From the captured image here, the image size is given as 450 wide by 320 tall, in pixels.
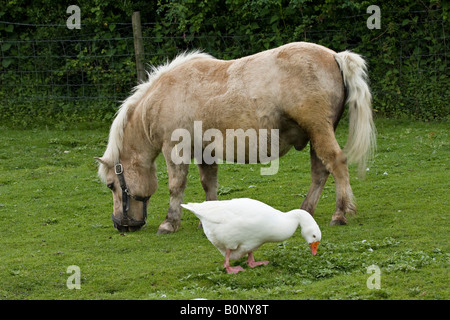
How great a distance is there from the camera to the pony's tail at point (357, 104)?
22.6 feet

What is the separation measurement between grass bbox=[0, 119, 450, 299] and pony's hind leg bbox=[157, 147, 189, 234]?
128 millimetres

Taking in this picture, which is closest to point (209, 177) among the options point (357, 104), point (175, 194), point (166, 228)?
point (175, 194)

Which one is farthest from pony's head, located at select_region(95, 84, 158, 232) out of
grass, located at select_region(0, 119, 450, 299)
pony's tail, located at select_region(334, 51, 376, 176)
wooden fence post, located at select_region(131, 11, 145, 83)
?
wooden fence post, located at select_region(131, 11, 145, 83)

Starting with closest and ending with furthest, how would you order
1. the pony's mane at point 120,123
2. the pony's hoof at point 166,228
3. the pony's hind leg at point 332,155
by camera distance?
1. the pony's hind leg at point 332,155
2. the pony's hoof at point 166,228
3. the pony's mane at point 120,123

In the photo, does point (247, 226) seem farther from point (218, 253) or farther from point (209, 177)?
point (209, 177)

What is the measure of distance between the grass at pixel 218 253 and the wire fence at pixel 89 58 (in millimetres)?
2765

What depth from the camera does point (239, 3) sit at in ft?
45.6

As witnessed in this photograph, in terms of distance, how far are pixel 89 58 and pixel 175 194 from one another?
7.67 metres

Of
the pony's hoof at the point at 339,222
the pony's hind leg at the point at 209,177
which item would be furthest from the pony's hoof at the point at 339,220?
the pony's hind leg at the point at 209,177

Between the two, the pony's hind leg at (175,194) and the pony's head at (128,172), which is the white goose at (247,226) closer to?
the pony's hind leg at (175,194)

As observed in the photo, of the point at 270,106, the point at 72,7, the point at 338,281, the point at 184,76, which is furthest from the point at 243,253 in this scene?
the point at 72,7

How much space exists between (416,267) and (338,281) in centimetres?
68
